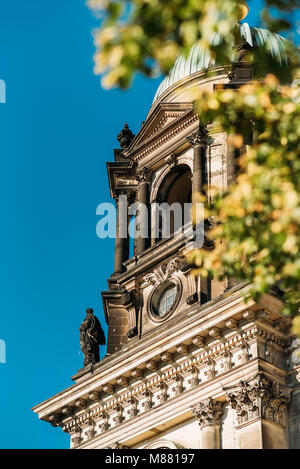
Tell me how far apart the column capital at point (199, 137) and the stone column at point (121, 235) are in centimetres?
349

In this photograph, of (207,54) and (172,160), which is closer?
(172,160)

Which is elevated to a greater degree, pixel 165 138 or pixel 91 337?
pixel 165 138

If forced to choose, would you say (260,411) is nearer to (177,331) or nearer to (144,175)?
(177,331)

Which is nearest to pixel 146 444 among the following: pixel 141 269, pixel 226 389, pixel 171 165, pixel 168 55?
pixel 226 389

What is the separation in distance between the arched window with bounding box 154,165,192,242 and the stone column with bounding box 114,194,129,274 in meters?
1.54

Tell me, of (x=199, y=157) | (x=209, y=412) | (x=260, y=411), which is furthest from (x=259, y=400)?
(x=199, y=157)

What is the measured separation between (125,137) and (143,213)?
14.6 ft

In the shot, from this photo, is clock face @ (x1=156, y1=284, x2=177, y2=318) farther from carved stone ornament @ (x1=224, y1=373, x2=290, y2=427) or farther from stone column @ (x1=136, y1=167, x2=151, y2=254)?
carved stone ornament @ (x1=224, y1=373, x2=290, y2=427)

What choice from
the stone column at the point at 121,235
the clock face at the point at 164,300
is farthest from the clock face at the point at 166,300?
the stone column at the point at 121,235

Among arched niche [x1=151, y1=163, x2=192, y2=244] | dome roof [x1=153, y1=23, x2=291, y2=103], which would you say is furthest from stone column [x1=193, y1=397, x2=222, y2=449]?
dome roof [x1=153, y1=23, x2=291, y2=103]

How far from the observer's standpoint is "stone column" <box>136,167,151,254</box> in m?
32.1

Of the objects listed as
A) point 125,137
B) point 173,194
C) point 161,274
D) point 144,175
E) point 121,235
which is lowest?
point 161,274

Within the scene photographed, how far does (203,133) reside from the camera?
32094mm

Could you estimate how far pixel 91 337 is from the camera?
1224 inches
